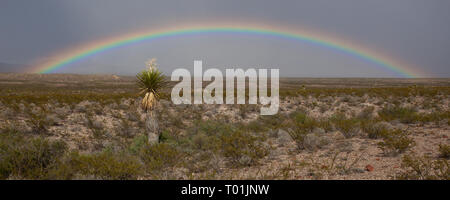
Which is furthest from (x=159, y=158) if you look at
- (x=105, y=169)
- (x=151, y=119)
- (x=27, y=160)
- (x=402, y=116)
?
(x=402, y=116)

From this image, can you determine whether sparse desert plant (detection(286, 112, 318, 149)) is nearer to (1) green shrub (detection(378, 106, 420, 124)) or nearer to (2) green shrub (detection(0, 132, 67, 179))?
(1) green shrub (detection(378, 106, 420, 124))

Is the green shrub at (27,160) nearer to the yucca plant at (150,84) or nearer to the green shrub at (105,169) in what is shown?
the green shrub at (105,169)

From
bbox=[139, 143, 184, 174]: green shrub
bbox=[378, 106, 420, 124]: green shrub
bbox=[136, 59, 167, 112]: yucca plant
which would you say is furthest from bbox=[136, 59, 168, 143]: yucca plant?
bbox=[378, 106, 420, 124]: green shrub

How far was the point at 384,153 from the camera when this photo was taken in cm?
680

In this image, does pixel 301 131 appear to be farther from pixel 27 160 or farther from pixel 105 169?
pixel 27 160

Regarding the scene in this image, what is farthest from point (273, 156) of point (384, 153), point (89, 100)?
point (89, 100)

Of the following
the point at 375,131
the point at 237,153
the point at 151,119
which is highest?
the point at 151,119

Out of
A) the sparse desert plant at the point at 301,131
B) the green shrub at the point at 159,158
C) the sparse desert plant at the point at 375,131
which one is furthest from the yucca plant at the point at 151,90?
the sparse desert plant at the point at 375,131

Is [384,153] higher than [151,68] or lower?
lower

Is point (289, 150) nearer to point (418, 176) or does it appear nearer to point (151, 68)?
point (418, 176)

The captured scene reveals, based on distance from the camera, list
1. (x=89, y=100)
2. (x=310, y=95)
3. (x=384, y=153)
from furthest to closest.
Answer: (x=310, y=95)
(x=89, y=100)
(x=384, y=153)

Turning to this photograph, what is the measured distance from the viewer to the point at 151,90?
9148 millimetres

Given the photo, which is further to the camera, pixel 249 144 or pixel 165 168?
pixel 249 144
